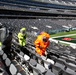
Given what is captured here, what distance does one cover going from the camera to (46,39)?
28.1 ft

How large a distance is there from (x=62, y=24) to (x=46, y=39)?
39.3 meters

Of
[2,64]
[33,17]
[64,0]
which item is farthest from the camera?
[64,0]

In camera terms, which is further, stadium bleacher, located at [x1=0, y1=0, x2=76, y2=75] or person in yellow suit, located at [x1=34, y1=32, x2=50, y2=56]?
person in yellow suit, located at [x1=34, y1=32, x2=50, y2=56]

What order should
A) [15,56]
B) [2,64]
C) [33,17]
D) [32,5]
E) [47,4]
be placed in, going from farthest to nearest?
1. [47,4]
2. [32,5]
3. [33,17]
4. [15,56]
5. [2,64]

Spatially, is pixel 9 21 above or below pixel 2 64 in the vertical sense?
below

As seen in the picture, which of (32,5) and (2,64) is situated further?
(32,5)

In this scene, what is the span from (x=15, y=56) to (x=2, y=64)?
92.2 inches

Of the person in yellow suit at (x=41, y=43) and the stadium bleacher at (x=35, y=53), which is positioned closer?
the stadium bleacher at (x=35, y=53)

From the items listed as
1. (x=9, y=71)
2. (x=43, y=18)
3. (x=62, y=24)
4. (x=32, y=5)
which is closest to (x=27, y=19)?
(x=43, y=18)

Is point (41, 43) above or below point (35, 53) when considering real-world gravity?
above

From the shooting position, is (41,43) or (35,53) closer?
(35,53)

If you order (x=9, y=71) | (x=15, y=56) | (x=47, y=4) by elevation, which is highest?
(x=9, y=71)

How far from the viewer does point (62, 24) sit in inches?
1868

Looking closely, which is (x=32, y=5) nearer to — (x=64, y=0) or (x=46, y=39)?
(x=64, y=0)
